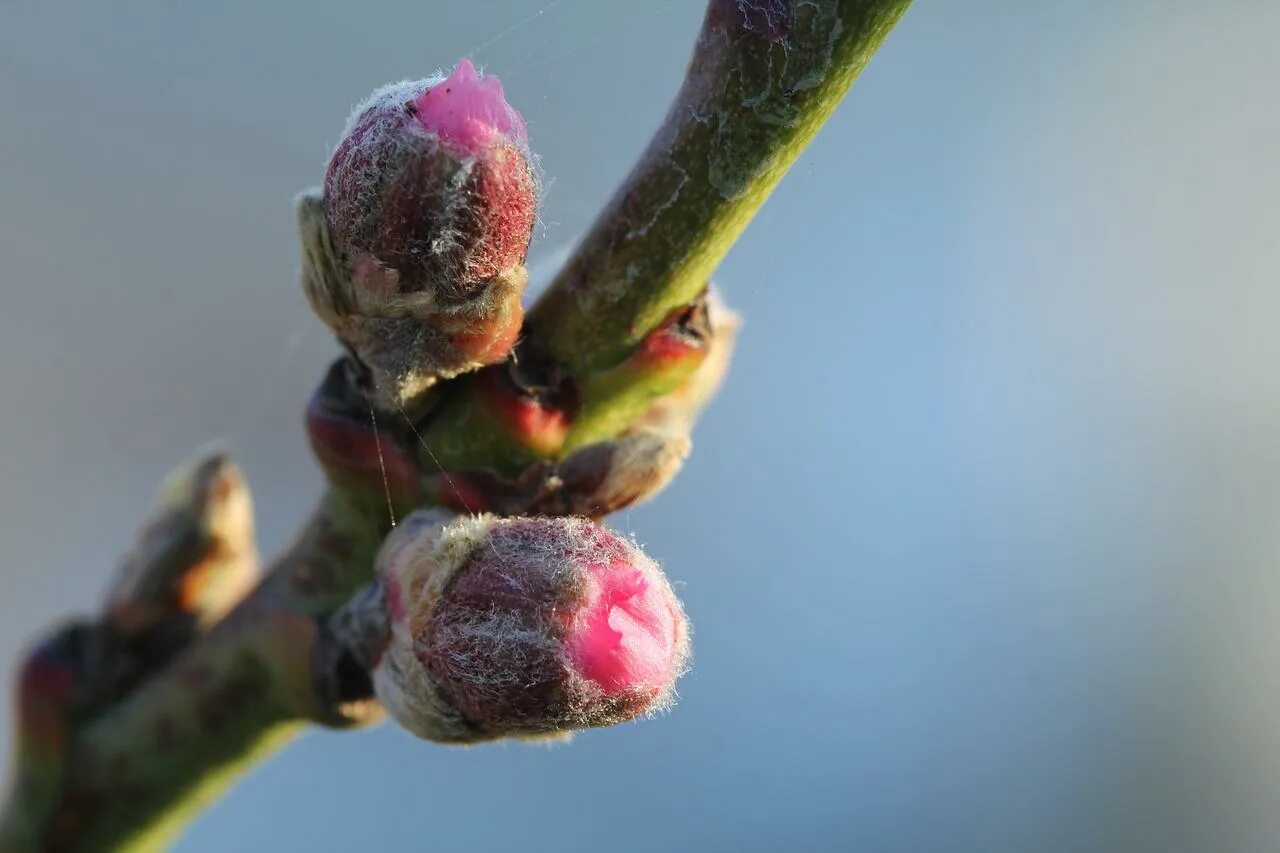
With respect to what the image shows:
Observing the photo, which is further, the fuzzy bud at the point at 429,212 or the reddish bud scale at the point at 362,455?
the reddish bud scale at the point at 362,455

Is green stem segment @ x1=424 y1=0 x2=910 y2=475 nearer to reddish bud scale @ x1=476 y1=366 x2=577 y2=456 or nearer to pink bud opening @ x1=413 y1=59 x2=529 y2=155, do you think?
reddish bud scale @ x1=476 y1=366 x2=577 y2=456

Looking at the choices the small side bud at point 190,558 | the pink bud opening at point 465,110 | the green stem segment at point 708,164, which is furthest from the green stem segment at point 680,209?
the small side bud at point 190,558

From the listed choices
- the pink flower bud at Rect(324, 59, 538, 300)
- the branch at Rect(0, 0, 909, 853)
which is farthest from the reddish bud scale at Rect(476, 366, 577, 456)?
the pink flower bud at Rect(324, 59, 538, 300)

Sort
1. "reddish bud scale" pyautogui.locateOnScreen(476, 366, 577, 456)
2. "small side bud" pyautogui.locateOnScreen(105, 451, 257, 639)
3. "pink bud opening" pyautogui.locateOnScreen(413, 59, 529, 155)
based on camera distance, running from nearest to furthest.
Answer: "pink bud opening" pyautogui.locateOnScreen(413, 59, 529, 155), "reddish bud scale" pyautogui.locateOnScreen(476, 366, 577, 456), "small side bud" pyautogui.locateOnScreen(105, 451, 257, 639)

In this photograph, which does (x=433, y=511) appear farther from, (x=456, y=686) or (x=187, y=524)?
(x=187, y=524)

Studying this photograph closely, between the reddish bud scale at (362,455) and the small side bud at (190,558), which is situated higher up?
the reddish bud scale at (362,455)

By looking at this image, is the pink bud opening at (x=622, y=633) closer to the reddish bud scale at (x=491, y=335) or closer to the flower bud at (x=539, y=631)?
the flower bud at (x=539, y=631)

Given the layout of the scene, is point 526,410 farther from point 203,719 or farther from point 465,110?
point 203,719

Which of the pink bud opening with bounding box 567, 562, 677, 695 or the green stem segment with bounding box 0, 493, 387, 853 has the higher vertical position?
the pink bud opening with bounding box 567, 562, 677, 695
